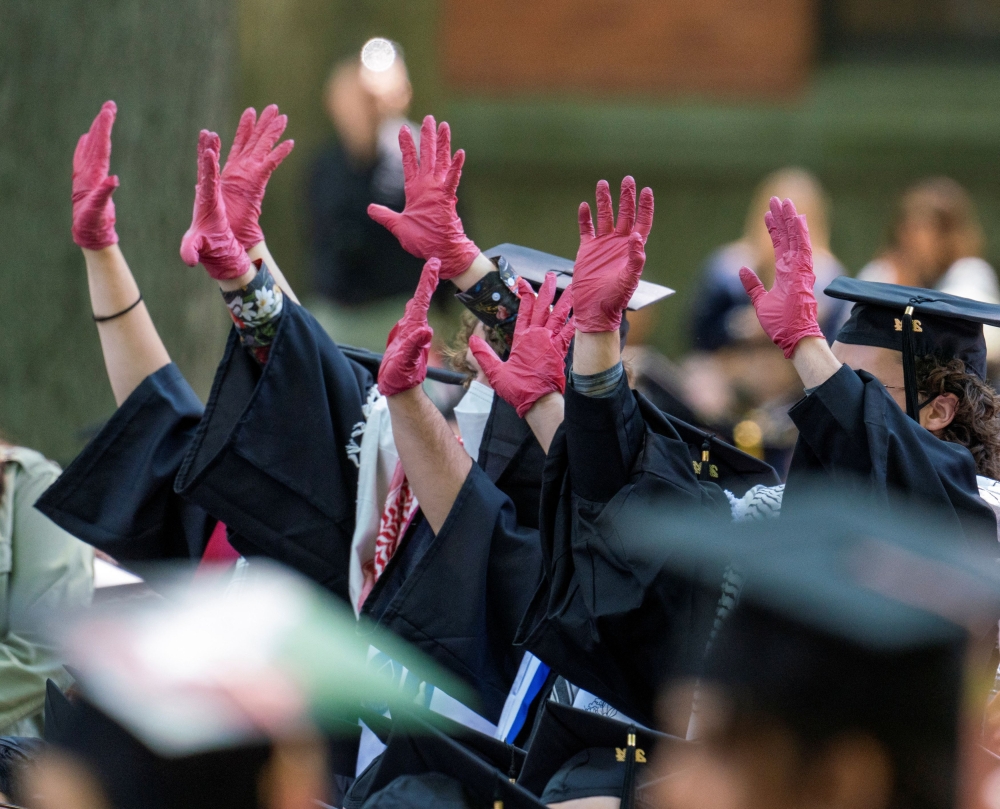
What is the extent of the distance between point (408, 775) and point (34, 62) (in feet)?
11.5

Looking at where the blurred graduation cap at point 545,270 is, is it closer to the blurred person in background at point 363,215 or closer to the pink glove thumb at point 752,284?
the pink glove thumb at point 752,284

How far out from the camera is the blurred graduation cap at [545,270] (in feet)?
10.9

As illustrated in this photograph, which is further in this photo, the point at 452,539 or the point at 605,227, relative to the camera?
the point at 452,539

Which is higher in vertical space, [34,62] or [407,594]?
[34,62]

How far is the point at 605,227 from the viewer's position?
288 centimetres

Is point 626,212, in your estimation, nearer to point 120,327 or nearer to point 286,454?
point 286,454

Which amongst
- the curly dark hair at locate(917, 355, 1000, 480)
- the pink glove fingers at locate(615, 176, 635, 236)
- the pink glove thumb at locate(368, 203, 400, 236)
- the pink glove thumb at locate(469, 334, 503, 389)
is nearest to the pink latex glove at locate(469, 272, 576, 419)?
the pink glove thumb at locate(469, 334, 503, 389)

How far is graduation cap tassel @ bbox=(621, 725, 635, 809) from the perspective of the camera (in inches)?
105

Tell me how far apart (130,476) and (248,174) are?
2.57ft

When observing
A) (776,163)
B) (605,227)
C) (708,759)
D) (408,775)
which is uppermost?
(776,163)

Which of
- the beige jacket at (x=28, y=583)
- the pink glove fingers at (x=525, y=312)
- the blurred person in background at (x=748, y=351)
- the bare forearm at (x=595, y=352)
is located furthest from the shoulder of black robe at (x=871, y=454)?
the blurred person in background at (x=748, y=351)

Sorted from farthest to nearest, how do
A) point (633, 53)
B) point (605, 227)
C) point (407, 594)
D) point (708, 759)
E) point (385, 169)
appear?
point (633, 53) → point (385, 169) → point (407, 594) → point (605, 227) → point (708, 759)

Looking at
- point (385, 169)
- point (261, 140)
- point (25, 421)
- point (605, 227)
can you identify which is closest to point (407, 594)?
point (605, 227)

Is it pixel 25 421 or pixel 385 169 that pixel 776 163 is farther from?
pixel 25 421
